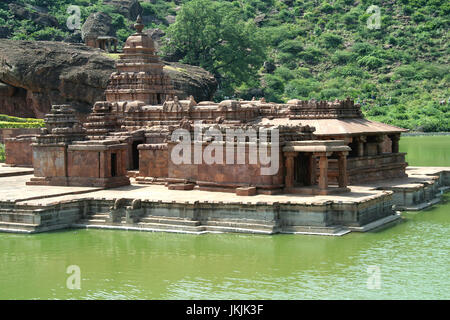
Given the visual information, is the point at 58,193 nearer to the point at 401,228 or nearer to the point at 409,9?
the point at 401,228

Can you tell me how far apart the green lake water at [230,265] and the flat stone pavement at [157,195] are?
137cm

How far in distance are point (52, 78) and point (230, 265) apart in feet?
104

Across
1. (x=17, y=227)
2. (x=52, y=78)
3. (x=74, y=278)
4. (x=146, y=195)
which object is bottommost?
(x=74, y=278)

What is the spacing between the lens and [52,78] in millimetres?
47562

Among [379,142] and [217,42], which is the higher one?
[217,42]

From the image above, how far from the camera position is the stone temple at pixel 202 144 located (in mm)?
24500

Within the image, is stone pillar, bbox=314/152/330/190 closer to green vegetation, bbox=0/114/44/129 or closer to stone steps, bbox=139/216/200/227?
stone steps, bbox=139/216/200/227

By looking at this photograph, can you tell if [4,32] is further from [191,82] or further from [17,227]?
[17,227]

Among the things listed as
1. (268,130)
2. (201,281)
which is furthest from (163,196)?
(201,281)

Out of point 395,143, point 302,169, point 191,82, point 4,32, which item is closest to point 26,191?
point 302,169

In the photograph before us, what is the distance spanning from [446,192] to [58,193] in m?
15.8

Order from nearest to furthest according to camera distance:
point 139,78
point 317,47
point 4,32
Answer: point 139,78, point 4,32, point 317,47

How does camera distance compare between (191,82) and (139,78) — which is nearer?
(139,78)

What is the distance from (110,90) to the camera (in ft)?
119
